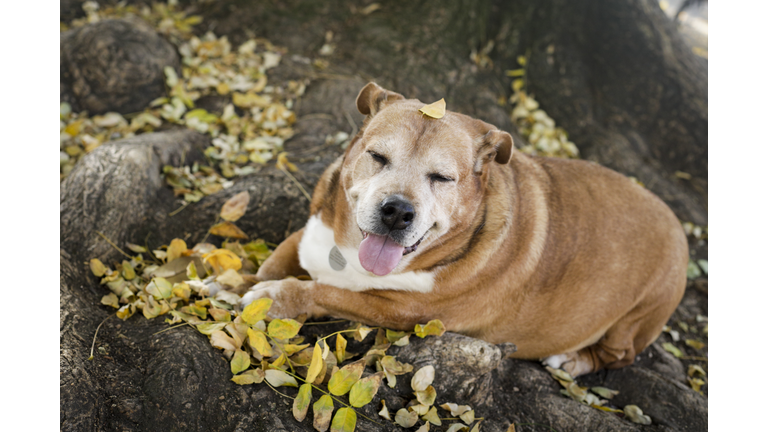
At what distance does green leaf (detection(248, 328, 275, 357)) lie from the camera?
2781 mm

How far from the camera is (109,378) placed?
2.57 meters

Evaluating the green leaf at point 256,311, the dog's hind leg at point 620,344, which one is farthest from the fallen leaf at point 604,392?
the green leaf at point 256,311

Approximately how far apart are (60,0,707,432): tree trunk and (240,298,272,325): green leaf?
27 cm

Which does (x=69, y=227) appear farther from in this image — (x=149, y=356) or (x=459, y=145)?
(x=459, y=145)

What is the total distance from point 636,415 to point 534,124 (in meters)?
3.82

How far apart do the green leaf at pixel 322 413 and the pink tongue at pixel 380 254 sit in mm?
777

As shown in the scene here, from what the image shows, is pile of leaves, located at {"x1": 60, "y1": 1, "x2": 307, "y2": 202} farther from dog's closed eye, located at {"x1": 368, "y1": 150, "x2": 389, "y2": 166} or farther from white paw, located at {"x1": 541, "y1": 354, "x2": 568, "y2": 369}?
white paw, located at {"x1": 541, "y1": 354, "x2": 568, "y2": 369}

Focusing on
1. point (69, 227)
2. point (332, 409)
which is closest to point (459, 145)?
point (332, 409)

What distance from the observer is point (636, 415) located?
3760 mm

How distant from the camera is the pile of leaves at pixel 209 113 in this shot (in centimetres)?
460

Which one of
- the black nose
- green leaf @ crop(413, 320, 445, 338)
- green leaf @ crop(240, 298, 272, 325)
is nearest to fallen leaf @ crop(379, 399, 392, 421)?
green leaf @ crop(413, 320, 445, 338)

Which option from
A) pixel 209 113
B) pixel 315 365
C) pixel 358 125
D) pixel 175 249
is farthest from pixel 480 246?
pixel 209 113

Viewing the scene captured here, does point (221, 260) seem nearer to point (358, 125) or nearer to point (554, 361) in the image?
point (358, 125)

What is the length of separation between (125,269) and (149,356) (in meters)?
0.96
